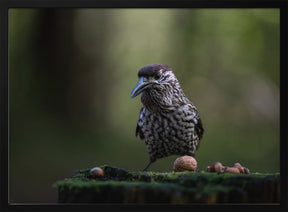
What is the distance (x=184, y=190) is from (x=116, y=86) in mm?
3766

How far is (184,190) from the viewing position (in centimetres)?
234

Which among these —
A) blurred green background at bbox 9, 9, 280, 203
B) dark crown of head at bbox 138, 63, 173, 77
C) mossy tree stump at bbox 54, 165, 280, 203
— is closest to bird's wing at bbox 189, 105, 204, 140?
dark crown of head at bbox 138, 63, 173, 77

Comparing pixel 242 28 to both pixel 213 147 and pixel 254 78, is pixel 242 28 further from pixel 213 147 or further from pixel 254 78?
pixel 213 147

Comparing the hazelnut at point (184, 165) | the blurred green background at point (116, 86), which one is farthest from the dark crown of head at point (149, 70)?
the blurred green background at point (116, 86)

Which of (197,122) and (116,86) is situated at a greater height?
(116,86)

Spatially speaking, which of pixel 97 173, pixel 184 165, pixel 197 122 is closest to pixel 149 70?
pixel 197 122

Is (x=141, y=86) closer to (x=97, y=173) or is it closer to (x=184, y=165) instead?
(x=184, y=165)

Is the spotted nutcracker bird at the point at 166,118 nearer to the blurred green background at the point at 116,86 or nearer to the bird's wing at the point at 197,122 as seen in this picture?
the bird's wing at the point at 197,122

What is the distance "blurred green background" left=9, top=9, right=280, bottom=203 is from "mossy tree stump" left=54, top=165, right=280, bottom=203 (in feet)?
9.66

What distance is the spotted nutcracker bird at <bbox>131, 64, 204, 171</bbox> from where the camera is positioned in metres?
3.50

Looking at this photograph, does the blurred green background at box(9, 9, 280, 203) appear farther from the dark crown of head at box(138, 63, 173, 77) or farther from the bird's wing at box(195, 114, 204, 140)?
the dark crown of head at box(138, 63, 173, 77)

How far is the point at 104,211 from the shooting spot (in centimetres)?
241

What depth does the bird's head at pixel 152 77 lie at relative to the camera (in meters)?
3.27

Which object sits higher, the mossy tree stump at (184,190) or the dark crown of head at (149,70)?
the dark crown of head at (149,70)
